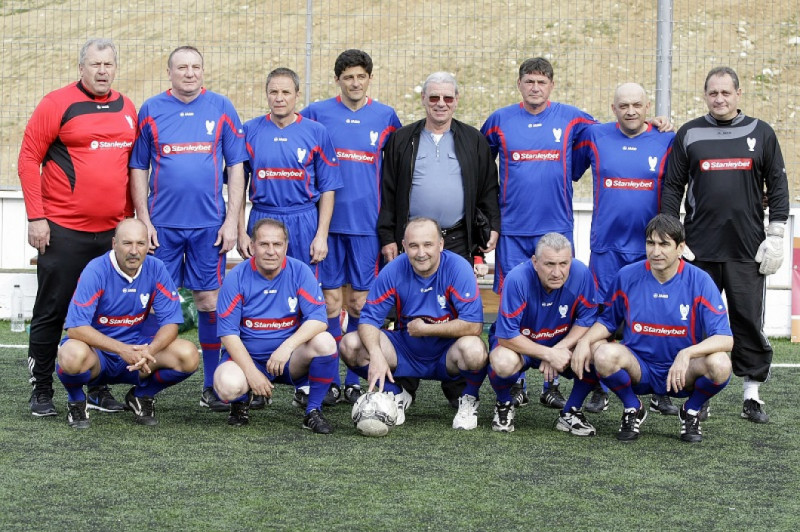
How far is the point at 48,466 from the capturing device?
459cm

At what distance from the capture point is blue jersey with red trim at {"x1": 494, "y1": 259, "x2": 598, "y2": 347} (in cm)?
546

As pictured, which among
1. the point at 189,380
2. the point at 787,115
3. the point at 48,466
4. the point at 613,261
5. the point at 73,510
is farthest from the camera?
the point at 787,115

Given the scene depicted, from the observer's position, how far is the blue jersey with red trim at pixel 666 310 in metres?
5.27

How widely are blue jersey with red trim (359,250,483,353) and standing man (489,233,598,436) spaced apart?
18 cm

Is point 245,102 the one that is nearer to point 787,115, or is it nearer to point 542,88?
point 787,115

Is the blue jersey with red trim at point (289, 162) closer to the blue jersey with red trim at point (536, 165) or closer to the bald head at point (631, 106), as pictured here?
the blue jersey with red trim at point (536, 165)

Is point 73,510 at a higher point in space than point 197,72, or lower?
lower

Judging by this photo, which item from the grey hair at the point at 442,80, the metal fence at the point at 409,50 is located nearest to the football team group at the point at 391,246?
the grey hair at the point at 442,80

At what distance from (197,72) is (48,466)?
2.27 m

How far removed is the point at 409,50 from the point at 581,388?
5.03 meters

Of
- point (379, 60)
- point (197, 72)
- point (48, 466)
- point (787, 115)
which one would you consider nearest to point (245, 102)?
point (379, 60)

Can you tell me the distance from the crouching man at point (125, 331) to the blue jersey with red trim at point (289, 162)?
0.82 m

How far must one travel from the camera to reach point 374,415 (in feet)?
Answer: 17.3

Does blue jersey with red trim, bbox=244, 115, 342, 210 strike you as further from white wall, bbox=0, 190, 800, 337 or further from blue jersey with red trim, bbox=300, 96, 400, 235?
white wall, bbox=0, 190, 800, 337
